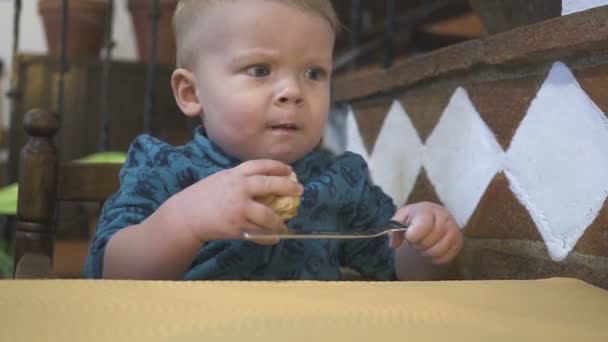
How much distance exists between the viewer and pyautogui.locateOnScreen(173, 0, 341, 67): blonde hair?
0.80 metres

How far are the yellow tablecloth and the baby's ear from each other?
377 millimetres

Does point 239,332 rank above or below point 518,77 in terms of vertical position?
below

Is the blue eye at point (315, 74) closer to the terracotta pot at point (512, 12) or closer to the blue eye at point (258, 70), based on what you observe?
the blue eye at point (258, 70)

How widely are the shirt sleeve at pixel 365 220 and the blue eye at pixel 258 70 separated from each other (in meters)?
0.19

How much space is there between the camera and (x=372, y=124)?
1.25 metres

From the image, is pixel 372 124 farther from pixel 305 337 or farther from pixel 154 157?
pixel 305 337

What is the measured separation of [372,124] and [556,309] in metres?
0.74

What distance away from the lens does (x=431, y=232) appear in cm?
78

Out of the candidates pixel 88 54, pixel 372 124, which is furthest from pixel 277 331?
pixel 88 54

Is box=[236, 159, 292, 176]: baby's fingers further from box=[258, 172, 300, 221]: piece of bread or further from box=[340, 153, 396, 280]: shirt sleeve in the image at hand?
box=[340, 153, 396, 280]: shirt sleeve

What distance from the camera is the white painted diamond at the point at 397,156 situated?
1.08 m

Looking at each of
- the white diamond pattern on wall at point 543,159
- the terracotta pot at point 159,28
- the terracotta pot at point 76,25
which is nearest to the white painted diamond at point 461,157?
the white diamond pattern on wall at point 543,159

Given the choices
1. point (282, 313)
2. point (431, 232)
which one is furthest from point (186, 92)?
point (282, 313)

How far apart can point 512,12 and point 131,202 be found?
0.55 metres
